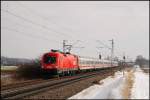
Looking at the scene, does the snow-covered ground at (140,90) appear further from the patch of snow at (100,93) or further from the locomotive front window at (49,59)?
the locomotive front window at (49,59)

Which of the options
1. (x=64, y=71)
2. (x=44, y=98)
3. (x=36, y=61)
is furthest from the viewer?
(x=36, y=61)

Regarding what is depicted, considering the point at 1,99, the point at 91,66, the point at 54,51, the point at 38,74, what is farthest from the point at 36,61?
the point at 1,99

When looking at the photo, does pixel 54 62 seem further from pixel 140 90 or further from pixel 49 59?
pixel 140 90

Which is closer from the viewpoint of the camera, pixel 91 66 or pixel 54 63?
pixel 54 63

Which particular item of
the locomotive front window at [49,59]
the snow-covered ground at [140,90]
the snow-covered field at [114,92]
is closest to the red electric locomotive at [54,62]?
the locomotive front window at [49,59]

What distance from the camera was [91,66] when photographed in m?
61.8

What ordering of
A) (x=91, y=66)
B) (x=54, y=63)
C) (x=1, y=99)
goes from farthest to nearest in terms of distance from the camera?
(x=91, y=66), (x=54, y=63), (x=1, y=99)

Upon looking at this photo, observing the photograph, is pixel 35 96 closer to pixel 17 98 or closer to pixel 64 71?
pixel 17 98

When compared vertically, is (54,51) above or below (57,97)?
above

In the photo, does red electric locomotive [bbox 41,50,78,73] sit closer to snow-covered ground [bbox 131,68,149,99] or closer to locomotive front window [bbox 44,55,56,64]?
locomotive front window [bbox 44,55,56,64]

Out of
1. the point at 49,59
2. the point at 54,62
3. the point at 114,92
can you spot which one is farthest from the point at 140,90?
the point at 49,59

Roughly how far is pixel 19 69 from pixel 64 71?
5.31 m

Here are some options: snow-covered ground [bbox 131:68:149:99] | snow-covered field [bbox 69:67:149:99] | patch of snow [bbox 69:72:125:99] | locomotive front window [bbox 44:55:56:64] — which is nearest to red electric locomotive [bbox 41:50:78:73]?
locomotive front window [bbox 44:55:56:64]

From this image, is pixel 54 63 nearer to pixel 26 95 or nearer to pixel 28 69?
pixel 28 69
